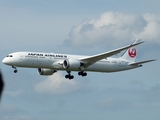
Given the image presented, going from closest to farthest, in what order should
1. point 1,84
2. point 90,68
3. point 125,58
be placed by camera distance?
point 1,84, point 90,68, point 125,58

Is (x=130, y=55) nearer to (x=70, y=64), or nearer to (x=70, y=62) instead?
(x=70, y=62)

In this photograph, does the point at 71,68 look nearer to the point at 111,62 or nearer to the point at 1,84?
the point at 111,62

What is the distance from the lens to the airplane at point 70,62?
72000 mm

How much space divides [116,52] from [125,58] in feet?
42.4

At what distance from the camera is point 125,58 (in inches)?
3487

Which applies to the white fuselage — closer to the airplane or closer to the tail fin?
the airplane

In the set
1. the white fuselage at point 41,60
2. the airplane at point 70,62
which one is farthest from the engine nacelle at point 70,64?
the white fuselage at point 41,60

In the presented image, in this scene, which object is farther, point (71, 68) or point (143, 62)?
point (143, 62)

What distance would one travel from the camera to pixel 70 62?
243 ft

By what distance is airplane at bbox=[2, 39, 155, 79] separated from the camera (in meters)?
72.0

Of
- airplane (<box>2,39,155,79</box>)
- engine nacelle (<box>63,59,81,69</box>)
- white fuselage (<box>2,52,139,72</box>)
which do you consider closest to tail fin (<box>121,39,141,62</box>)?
airplane (<box>2,39,155,79</box>)

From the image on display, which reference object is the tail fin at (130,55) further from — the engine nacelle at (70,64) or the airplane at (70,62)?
the engine nacelle at (70,64)

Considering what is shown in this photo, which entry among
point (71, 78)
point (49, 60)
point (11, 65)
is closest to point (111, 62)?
point (71, 78)

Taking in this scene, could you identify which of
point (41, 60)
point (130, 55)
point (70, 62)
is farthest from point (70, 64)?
point (130, 55)
